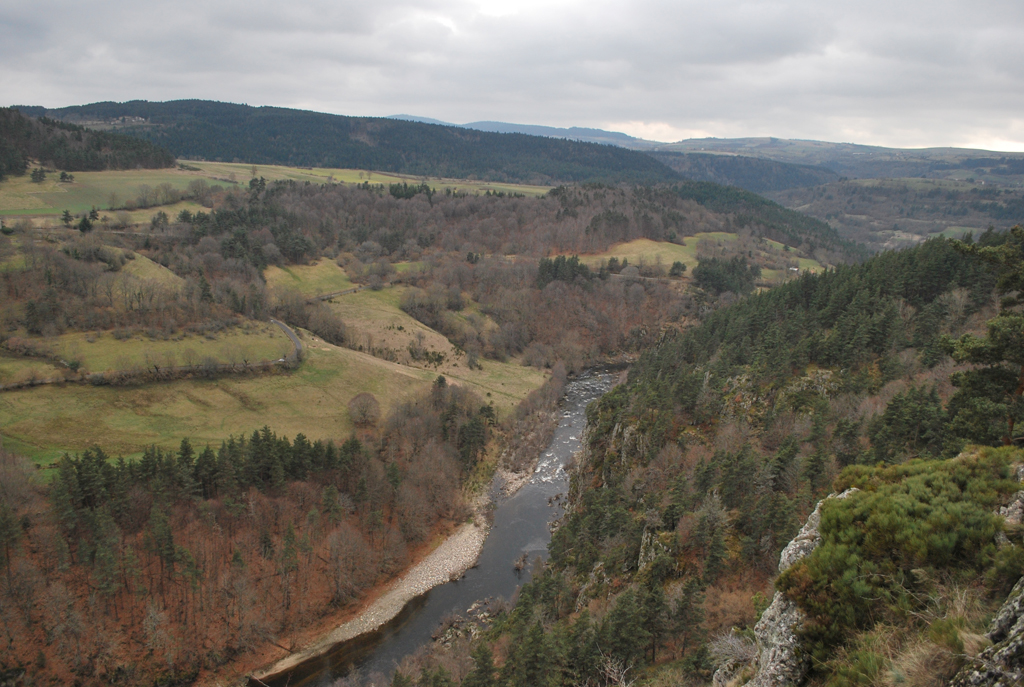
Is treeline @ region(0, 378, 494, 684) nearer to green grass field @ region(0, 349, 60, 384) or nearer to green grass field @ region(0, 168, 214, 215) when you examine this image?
green grass field @ region(0, 349, 60, 384)

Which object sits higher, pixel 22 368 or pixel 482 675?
pixel 22 368

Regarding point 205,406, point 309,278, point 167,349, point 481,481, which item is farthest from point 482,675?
point 309,278

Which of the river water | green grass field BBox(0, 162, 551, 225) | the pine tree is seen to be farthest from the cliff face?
green grass field BBox(0, 162, 551, 225)

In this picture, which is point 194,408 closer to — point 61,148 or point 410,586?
point 410,586

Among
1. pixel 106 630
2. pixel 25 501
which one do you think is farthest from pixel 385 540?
pixel 25 501

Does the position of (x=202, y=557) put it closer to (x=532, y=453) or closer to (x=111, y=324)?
(x=532, y=453)

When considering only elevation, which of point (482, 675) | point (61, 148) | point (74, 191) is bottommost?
point (482, 675)

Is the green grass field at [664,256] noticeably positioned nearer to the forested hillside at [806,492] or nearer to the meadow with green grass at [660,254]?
the meadow with green grass at [660,254]
